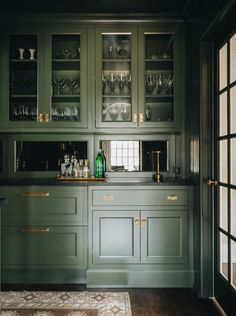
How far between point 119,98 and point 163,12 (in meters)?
0.94

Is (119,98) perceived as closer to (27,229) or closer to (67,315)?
(27,229)

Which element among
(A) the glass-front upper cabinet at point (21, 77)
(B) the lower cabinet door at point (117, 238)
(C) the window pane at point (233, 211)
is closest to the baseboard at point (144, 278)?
(B) the lower cabinet door at point (117, 238)

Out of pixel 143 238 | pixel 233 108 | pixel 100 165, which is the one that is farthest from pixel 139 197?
pixel 233 108

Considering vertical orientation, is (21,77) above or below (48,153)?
above

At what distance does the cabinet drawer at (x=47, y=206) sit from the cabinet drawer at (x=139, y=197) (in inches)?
6.1

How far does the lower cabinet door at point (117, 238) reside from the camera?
2.90 meters

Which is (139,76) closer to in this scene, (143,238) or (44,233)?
(143,238)

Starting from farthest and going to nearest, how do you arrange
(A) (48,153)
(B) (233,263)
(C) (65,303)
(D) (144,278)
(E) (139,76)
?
1. (A) (48,153)
2. (E) (139,76)
3. (D) (144,278)
4. (C) (65,303)
5. (B) (233,263)

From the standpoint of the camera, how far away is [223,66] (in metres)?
2.42

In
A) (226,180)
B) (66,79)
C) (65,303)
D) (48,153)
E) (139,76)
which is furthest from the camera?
(48,153)

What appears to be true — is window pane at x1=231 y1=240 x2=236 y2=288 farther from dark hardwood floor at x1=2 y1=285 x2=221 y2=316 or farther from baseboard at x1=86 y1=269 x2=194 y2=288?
baseboard at x1=86 y1=269 x2=194 y2=288

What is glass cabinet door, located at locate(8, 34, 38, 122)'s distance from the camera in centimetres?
324

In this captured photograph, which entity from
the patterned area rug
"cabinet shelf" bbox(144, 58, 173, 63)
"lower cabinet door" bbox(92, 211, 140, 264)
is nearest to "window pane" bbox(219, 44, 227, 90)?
"cabinet shelf" bbox(144, 58, 173, 63)

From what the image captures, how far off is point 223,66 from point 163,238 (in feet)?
5.03
